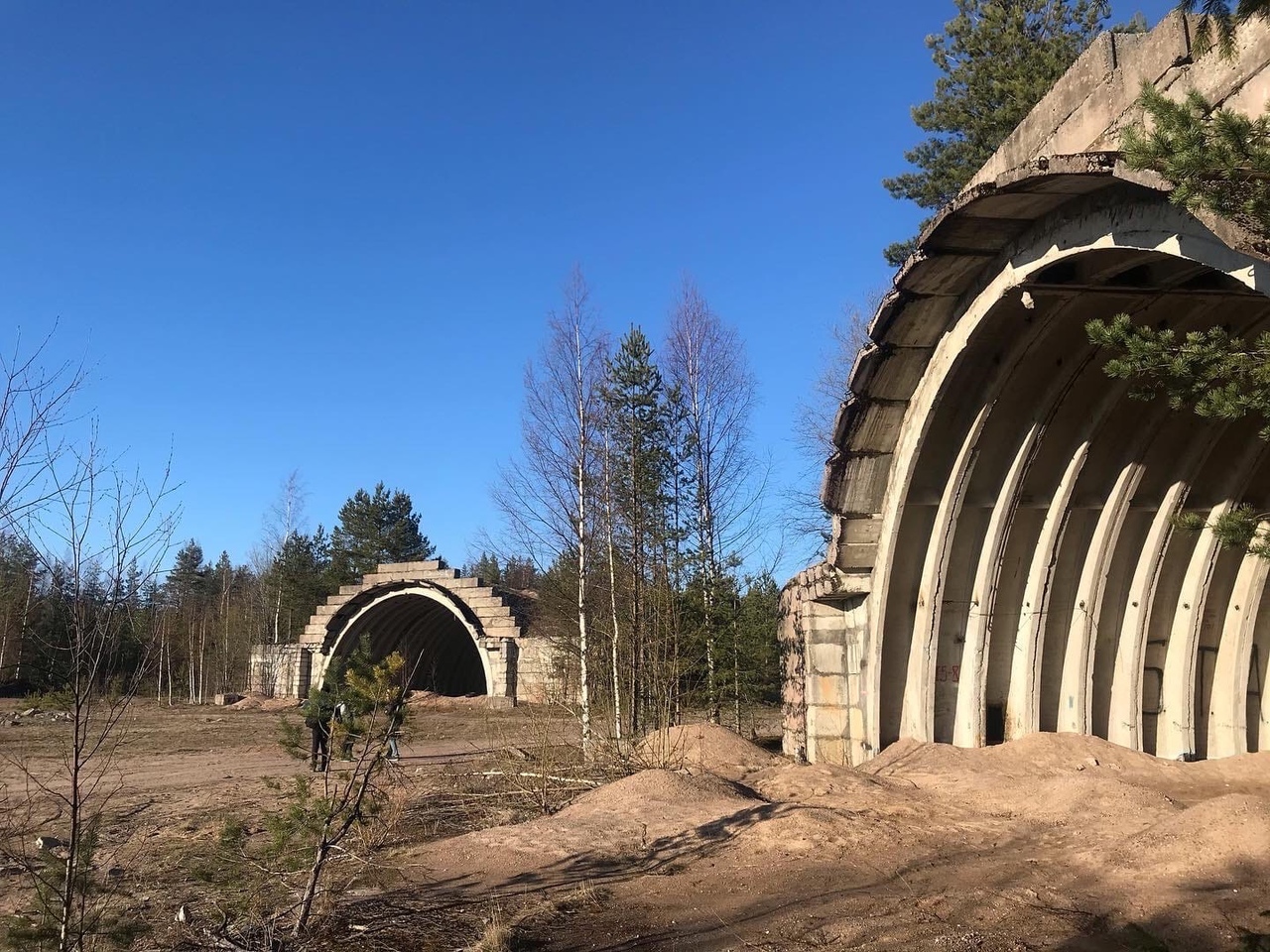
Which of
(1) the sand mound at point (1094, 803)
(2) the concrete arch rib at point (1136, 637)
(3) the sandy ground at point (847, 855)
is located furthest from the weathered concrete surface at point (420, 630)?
(1) the sand mound at point (1094, 803)

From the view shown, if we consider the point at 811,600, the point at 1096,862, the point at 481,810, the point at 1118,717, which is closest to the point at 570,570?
the point at 811,600

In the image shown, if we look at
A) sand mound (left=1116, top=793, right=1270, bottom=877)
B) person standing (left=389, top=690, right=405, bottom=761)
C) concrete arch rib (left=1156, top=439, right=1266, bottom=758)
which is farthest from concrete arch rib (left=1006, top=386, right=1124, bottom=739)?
person standing (left=389, top=690, right=405, bottom=761)

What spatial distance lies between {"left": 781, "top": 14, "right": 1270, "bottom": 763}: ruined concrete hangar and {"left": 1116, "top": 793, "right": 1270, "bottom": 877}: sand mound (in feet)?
14.6

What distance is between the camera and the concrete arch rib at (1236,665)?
12039 millimetres

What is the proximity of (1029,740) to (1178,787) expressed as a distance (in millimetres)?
1650

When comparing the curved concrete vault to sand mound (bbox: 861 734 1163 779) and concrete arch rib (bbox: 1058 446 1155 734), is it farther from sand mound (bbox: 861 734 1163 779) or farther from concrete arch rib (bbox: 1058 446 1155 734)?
sand mound (bbox: 861 734 1163 779)

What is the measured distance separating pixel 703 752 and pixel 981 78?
21267mm

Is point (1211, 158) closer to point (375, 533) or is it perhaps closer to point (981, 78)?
point (981, 78)

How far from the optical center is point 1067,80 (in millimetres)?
8273

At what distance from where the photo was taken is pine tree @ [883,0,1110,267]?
25328 mm

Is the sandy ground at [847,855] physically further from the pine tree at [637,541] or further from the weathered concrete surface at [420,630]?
the weathered concrete surface at [420,630]

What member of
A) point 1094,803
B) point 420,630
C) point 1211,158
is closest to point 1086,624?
point 1094,803

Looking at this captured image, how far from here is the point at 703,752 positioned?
1384cm

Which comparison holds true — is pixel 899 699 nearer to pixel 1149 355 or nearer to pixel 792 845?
pixel 792 845
